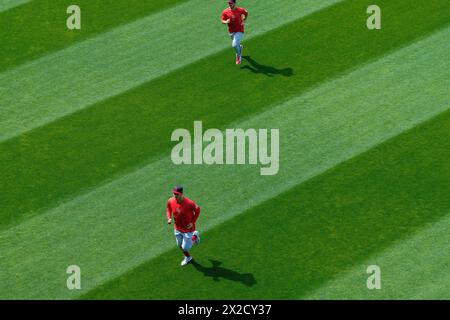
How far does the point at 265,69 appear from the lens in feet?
66.1

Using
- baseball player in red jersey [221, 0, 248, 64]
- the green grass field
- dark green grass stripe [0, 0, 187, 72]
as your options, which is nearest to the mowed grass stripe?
the green grass field

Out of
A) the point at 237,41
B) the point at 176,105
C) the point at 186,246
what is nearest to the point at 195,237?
the point at 186,246

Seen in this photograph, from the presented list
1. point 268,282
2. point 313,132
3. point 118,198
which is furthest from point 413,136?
point 118,198

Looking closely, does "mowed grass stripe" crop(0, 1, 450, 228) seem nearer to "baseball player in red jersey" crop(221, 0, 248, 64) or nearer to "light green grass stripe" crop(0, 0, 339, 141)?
"light green grass stripe" crop(0, 0, 339, 141)

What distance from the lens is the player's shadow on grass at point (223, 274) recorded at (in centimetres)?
1530

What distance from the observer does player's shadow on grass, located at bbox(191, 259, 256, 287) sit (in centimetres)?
1530

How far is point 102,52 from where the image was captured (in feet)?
67.8

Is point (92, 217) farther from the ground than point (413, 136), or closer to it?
closer to it

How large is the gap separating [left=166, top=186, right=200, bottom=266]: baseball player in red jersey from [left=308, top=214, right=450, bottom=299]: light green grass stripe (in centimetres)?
231

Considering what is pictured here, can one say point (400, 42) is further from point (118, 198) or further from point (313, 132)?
point (118, 198)

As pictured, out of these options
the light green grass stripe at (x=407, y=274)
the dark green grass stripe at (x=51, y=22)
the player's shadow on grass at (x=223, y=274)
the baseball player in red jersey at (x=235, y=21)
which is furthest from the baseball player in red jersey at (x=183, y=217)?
the dark green grass stripe at (x=51, y=22)

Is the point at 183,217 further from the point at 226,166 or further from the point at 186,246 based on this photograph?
the point at 226,166
